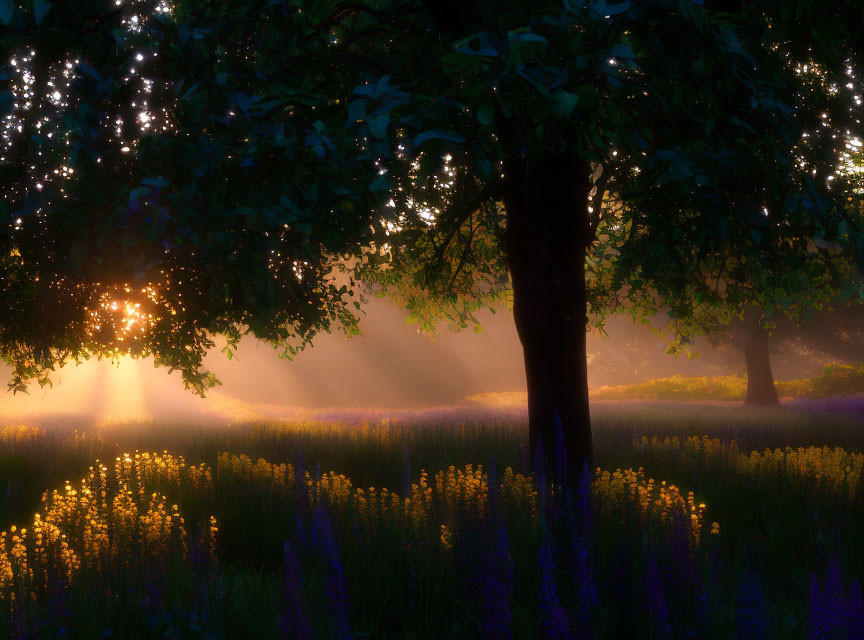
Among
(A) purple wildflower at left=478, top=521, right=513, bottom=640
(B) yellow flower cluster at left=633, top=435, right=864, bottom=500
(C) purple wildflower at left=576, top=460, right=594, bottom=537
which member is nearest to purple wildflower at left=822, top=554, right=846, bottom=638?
(A) purple wildflower at left=478, top=521, right=513, bottom=640

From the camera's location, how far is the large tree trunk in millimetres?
6750

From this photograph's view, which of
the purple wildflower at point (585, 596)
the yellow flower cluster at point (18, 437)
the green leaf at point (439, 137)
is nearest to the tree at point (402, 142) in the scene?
the green leaf at point (439, 137)

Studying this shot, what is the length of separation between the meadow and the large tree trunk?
663 millimetres

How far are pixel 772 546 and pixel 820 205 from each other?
2.61 metres

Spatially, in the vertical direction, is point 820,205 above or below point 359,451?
above

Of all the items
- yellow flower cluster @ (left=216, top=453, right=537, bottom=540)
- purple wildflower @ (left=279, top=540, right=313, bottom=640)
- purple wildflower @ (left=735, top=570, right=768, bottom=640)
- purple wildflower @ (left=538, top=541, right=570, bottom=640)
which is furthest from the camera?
yellow flower cluster @ (left=216, top=453, right=537, bottom=540)

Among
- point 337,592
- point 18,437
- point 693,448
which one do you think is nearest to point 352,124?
point 337,592

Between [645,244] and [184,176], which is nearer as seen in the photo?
[184,176]

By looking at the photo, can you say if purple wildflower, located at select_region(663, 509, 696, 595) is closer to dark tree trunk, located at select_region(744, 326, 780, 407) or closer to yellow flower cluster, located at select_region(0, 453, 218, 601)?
yellow flower cluster, located at select_region(0, 453, 218, 601)

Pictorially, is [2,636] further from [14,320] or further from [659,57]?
[14,320]

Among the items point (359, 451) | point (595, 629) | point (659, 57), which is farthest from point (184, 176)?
point (359, 451)

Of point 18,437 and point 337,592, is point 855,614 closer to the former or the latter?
point 337,592

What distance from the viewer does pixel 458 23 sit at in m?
5.52

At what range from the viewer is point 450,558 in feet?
12.4
